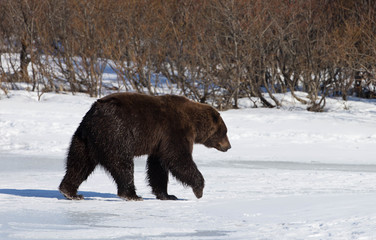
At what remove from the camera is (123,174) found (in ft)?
21.7

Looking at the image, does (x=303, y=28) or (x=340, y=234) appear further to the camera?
Answer: (x=303, y=28)

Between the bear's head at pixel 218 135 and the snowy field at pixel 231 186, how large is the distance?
542 millimetres

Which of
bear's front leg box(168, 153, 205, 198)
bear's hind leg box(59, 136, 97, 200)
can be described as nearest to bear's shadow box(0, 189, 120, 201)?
bear's hind leg box(59, 136, 97, 200)

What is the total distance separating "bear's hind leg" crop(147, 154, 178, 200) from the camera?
722 cm

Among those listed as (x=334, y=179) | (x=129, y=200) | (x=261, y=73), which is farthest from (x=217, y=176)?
(x=261, y=73)

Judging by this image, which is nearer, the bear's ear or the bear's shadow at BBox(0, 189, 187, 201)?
the bear's ear

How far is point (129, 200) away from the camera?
675 cm

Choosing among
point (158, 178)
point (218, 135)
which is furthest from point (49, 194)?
point (218, 135)

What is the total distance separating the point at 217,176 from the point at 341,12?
13.3 meters

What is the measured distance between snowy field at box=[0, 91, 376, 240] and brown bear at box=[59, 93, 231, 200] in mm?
267

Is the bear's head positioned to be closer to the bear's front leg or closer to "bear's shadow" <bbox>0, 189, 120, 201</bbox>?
the bear's front leg

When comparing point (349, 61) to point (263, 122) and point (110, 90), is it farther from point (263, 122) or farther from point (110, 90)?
point (110, 90)

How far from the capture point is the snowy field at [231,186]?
5.06 meters

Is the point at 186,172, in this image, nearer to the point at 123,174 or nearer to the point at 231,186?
the point at 123,174
